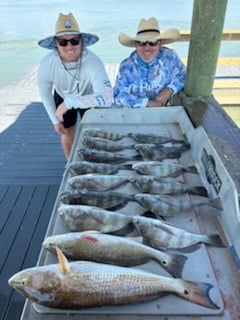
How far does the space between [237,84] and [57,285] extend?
5590mm

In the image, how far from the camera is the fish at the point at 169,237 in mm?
1264

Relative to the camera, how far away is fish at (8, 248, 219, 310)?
3.40ft

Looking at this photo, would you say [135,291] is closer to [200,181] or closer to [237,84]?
[200,181]

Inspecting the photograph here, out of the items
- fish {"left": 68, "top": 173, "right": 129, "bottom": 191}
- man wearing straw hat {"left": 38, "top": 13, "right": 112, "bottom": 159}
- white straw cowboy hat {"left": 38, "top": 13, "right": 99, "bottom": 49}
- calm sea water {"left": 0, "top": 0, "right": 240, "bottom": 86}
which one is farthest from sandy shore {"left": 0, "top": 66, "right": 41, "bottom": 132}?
fish {"left": 68, "top": 173, "right": 129, "bottom": 191}

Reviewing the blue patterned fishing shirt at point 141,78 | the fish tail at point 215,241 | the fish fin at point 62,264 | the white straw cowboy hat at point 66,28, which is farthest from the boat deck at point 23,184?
the white straw cowboy hat at point 66,28

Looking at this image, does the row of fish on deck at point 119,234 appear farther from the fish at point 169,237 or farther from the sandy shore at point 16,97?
the sandy shore at point 16,97

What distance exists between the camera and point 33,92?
20.2 feet

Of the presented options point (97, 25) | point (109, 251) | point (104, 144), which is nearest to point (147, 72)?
point (104, 144)

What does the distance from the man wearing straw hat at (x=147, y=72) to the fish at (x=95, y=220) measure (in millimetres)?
1352

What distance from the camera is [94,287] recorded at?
1062 millimetres

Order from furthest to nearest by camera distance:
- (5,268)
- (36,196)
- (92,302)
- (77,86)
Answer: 1. (36,196)
2. (77,86)
3. (5,268)
4. (92,302)

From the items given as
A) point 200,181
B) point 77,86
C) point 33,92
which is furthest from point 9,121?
point 200,181

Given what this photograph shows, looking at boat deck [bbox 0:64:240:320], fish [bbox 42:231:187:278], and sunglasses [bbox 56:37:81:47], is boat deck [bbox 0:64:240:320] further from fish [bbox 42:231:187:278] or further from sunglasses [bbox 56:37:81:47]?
sunglasses [bbox 56:37:81:47]

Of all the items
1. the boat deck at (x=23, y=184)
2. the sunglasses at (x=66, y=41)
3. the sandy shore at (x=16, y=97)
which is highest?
the sunglasses at (x=66, y=41)
